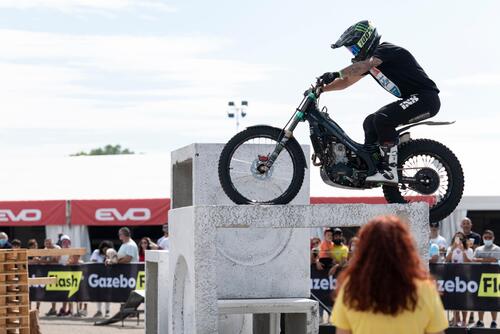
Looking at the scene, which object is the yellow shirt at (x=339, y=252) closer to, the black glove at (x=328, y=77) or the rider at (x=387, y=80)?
the rider at (x=387, y=80)

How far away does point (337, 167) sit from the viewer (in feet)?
29.1

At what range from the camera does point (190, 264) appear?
8664 mm

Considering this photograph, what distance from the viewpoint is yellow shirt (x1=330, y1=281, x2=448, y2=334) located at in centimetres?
439

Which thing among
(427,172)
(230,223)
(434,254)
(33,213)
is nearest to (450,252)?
(434,254)

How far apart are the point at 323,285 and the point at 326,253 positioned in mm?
719

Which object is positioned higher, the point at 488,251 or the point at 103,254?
the point at 488,251

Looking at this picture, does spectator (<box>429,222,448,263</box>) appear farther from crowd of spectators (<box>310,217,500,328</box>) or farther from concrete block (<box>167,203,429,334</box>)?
concrete block (<box>167,203,429,334</box>)

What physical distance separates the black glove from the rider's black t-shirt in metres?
0.30

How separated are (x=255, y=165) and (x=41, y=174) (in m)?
21.2

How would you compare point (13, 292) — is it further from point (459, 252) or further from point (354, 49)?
point (459, 252)

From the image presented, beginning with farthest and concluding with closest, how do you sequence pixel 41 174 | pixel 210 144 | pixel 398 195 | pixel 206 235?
pixel 41 174, pixel 210 144, pixel 398 195, pixel 206 235

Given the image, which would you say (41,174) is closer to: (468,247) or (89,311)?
(89,311)

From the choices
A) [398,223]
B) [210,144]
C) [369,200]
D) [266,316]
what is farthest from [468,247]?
[398,223]

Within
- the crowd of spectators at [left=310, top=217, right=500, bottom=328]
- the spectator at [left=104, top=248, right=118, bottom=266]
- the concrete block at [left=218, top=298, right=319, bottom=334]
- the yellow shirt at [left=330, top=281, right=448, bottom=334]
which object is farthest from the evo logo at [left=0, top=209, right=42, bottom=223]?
the yellow shirt at [left=330, top=281, right=448, bottom=334]
